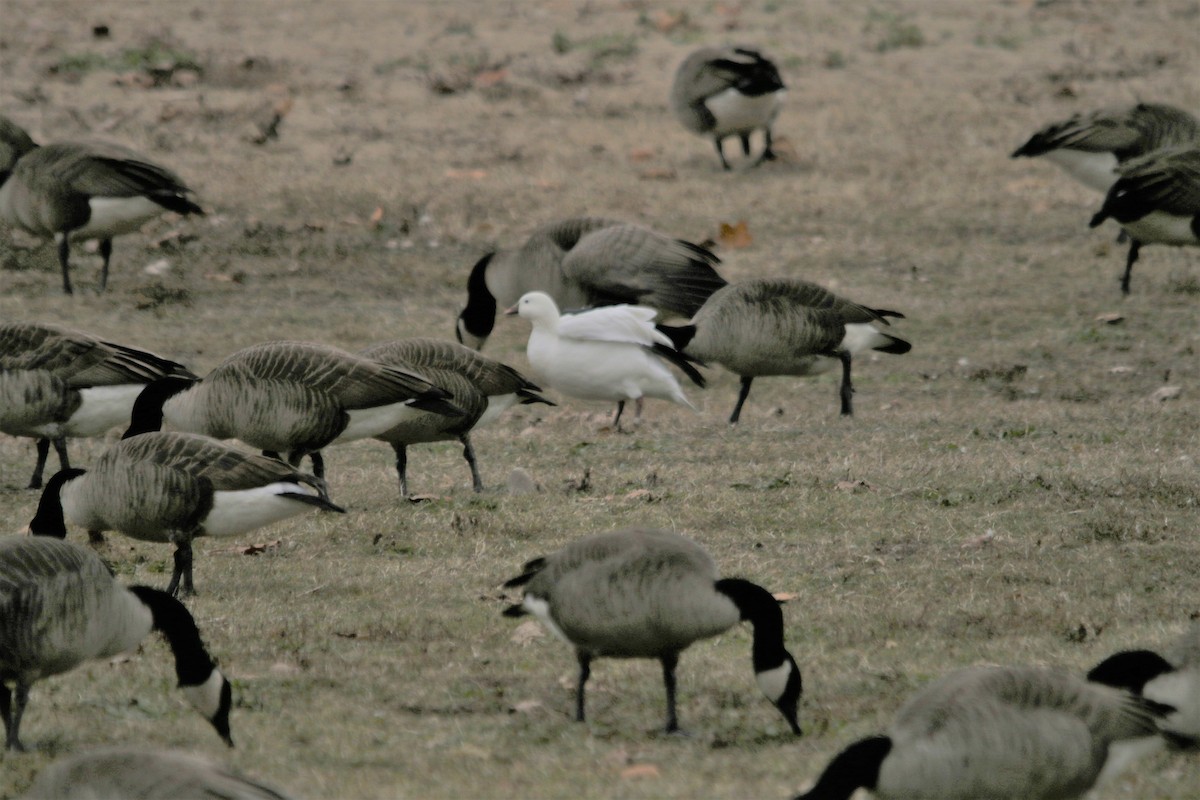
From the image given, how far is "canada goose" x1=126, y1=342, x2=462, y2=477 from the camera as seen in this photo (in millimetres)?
8031

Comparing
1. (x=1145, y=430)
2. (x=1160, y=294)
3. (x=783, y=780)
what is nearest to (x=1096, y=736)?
(x=783, y=780)

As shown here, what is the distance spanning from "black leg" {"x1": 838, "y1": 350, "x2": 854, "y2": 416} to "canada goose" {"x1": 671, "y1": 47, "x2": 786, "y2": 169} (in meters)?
7.20

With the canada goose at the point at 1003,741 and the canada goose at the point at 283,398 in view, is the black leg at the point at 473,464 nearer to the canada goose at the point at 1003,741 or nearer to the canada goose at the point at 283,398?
the canada goose at the point at 283,398

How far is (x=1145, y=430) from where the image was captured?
10047 millimetres

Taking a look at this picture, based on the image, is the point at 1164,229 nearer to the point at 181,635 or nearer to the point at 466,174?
the point at 466,174

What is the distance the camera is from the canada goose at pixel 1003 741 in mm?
4422

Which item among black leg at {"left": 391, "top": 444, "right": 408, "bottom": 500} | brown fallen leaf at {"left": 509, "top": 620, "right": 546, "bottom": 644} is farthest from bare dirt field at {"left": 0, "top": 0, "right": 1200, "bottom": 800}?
black leg at {"left": 391, "top": 444, "right": 408, "bottom": 500}

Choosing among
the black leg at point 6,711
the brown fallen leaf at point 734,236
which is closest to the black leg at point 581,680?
the black leg at point 6,711

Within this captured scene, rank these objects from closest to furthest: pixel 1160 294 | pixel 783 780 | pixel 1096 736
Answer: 1. pixel 1096 736
2. pixel 783 780
3. pixel 1160 294

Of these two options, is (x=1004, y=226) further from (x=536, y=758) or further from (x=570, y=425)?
(x=536, y=758)

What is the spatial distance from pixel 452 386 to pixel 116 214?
19.2ft

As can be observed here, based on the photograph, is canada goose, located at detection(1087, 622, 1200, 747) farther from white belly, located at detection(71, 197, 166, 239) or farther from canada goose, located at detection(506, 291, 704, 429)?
white belly, located at detection(71, 197, 166, 239)

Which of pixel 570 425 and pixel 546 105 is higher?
pixel 546 105

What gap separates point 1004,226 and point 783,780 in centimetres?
1158
